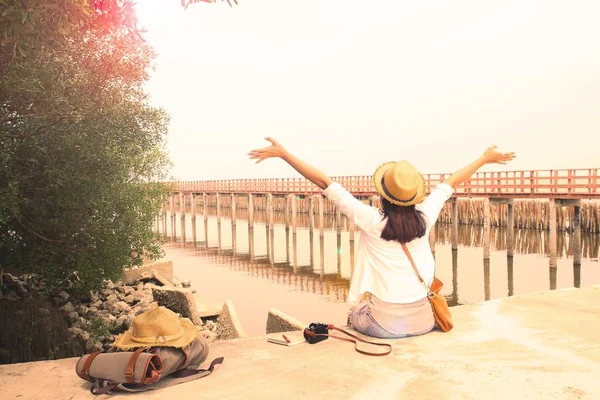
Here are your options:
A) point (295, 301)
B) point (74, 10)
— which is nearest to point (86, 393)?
point (74, 10)

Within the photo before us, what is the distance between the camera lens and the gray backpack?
3.43 metres

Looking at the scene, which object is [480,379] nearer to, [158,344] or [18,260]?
[158,344]

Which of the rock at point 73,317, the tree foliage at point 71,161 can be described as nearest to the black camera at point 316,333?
the tree foliage at point 71,161

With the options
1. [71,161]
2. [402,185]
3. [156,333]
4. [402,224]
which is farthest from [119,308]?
[402,185]

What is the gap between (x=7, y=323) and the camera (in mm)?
9891

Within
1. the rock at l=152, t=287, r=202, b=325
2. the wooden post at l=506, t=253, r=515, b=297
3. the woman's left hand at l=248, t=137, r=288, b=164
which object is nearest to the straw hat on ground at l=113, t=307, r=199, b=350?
the woman's left hand at l=248, t=137, r=288, b=164

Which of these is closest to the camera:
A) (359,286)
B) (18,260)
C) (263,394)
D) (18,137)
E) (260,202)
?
(263,394)

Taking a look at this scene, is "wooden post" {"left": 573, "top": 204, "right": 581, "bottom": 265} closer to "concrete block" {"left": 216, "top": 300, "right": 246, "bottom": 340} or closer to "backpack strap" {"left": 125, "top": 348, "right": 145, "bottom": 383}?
"concrete block" {"left": 216, "top": 300, "right": 246, "bottom": 340}

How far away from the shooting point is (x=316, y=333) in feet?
14.7

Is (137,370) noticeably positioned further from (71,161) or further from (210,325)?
(210,325)

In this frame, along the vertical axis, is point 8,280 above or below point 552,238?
below

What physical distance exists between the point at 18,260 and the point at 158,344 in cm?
732

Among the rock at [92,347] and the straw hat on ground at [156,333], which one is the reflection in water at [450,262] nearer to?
the rock at [92,347]

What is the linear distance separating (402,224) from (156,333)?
198 cm
